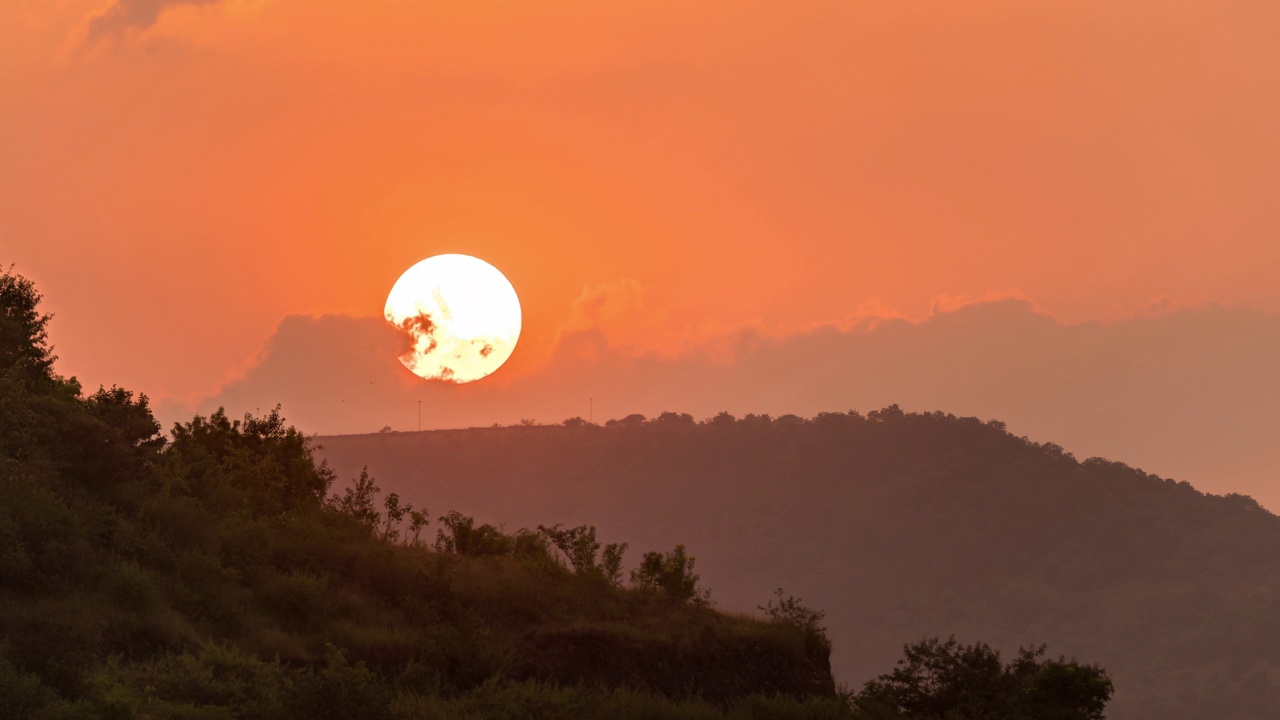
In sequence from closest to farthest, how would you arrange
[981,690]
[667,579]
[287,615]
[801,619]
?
1. [287,615]
2. [981,690]
3. [801,619]
4. [667,579]

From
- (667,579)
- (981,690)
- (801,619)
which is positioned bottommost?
(981,690)

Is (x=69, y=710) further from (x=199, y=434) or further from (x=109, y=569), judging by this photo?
A: (x=199, y=434)

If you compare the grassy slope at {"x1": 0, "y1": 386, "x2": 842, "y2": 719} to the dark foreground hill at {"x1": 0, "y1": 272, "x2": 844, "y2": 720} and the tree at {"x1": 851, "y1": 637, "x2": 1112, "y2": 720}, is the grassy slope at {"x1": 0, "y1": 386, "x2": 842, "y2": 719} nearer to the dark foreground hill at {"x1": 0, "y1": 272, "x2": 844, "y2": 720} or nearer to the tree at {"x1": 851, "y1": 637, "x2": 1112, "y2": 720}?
the dark foreground hill at {"x1": 0, "y1": 272, "x2": 844, "y2": 720}

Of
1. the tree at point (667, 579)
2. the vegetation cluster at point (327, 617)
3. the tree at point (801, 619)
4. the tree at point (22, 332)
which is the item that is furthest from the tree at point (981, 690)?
the tree at point (22, 332)

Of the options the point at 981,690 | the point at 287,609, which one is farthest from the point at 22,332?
the point at 981,690

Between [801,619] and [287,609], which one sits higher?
[801,619]

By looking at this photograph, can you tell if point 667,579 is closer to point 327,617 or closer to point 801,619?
point 801,619

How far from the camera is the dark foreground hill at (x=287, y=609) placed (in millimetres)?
34125

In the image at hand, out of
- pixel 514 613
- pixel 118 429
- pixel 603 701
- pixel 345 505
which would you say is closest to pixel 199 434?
pixel 345 505

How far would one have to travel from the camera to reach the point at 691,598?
50.7 metres

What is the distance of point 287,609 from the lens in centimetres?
4234

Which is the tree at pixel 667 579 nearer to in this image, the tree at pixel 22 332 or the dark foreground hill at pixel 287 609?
the dark foreground hill at pixel 287 609

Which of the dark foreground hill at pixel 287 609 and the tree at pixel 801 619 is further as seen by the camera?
the tree at pixel 801 619

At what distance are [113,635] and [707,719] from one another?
624 inches
